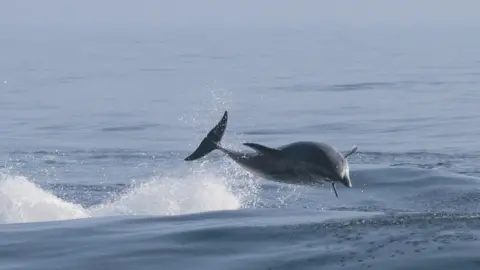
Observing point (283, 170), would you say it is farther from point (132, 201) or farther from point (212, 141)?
point (132, 201)

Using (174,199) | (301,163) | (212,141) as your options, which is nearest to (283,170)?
(301,163)

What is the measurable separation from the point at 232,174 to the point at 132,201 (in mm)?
3645

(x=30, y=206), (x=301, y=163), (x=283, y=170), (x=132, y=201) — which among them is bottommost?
(x=132, y=201)

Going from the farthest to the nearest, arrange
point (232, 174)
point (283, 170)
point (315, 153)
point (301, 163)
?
point (232, 174)
point (283, 170)
point (301, 163)
point (315, 153)

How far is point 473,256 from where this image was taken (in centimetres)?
1030

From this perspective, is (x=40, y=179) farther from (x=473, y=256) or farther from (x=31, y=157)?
(x=473, y=256)

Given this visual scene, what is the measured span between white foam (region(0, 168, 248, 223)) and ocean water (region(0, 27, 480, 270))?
40 millimetres

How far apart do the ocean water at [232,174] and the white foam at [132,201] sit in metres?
0.04

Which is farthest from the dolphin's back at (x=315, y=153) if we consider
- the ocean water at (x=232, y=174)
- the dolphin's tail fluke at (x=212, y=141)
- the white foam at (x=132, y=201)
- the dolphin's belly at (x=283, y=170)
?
the white foam at (x=132, y=201)

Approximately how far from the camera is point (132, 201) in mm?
16797

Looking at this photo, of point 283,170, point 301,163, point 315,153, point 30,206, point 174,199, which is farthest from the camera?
point 174,199

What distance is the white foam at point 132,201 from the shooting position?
15391mm

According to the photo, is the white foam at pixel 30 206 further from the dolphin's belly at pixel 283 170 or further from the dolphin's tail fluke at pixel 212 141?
the dolphin's belly at pixel 283 170

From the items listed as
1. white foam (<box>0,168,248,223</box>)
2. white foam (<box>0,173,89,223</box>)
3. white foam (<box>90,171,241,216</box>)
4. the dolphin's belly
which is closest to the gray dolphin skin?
the dolphin's belly
